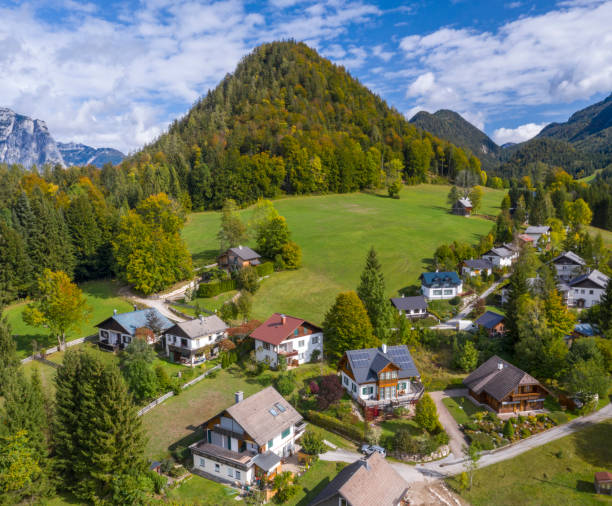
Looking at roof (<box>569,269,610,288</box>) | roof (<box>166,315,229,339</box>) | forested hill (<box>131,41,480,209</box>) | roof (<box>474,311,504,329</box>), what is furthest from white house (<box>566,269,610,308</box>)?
forested hill (<box>131,41,480,209</box>)

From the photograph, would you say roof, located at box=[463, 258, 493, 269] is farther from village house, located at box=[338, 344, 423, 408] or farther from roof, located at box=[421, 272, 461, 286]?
village house, located at box=[338, 344, 423, 408]

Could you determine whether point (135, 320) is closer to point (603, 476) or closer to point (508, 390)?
point (508, 390)

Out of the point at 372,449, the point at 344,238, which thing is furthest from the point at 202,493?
the point at 344,238

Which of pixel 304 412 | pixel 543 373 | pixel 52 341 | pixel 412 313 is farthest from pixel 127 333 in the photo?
pixel 543 373

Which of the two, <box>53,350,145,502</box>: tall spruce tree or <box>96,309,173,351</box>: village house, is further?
<box>96,309,173,351</box>: village house

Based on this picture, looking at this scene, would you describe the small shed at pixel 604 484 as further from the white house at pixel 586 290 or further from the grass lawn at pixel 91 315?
the grass lawn at pixel 91 315

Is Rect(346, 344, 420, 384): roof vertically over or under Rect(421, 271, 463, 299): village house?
under

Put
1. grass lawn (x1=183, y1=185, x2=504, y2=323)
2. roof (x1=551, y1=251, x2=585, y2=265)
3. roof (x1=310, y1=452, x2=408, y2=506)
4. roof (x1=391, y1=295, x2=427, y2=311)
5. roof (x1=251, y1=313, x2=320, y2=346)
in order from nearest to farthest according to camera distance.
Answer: roof (x1=310, y1=452, x2=408, y2=506)
roof (x1=251, y1=313, x2=320, y2=346)
roof (x1=391, y1=295, x2=427, y2=311)
grass lawn (x1=183, y1=185, x2=504, y2=323)
roof (x1=551, y1=251, x2=585, y2=265)
